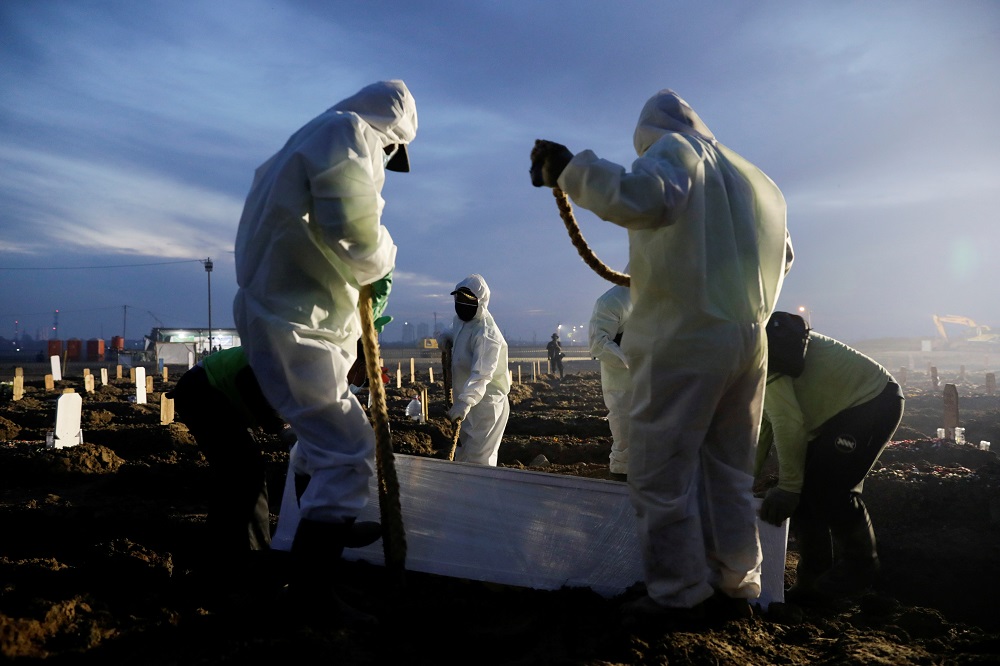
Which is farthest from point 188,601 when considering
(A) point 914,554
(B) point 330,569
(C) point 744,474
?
(A) point 914,554

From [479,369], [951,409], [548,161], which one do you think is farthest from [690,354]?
[951,409]

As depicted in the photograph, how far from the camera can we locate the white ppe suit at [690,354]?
267 cm

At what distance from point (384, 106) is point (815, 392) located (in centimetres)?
269

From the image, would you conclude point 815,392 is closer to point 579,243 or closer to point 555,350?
point 579,243

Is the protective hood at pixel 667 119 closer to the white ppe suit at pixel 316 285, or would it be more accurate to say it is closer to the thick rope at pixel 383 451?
the white ppe suit at pixel 316 285

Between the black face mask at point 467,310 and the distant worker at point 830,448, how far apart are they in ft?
10.7

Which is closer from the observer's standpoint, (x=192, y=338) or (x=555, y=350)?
(x=555, y=350)

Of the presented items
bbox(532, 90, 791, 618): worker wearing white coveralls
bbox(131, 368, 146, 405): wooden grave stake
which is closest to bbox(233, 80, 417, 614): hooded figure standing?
bbox(532, 90, 791, 618): worker wearing white coveralls

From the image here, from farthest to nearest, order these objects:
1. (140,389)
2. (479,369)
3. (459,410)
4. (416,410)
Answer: (140,389) < (416,410) < (479,369) < (459,410)

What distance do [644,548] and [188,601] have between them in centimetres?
202

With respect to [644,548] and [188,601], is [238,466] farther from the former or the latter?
[644,548]

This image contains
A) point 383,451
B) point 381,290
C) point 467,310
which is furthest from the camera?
point 467,310

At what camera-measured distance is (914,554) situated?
5398 mm

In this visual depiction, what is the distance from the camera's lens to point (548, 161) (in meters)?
2.81
